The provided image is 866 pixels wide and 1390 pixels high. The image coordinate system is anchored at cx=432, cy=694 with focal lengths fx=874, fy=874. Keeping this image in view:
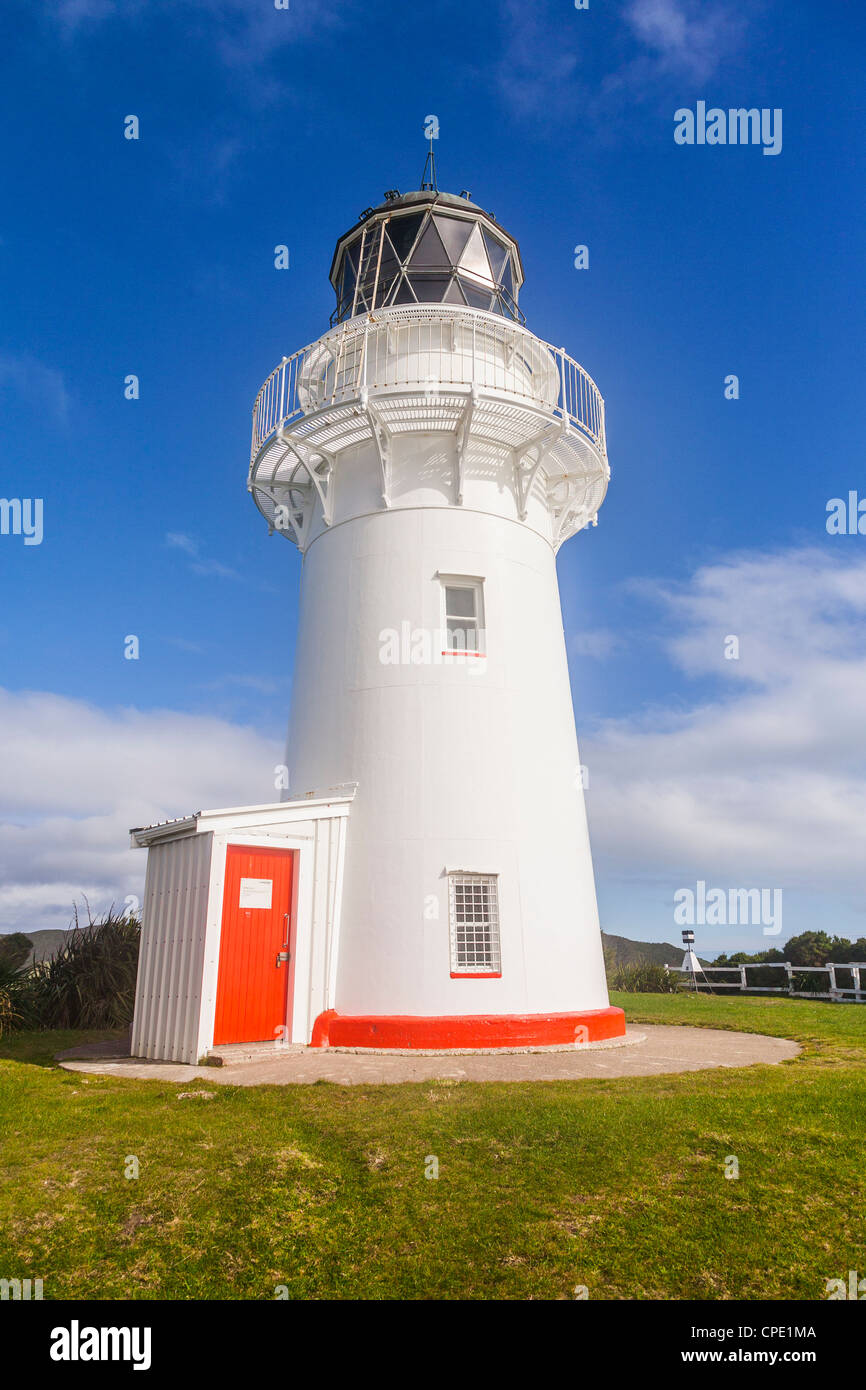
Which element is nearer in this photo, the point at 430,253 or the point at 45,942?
the point at 430,253

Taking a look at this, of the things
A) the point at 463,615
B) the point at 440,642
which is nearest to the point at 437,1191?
the point at 440,642

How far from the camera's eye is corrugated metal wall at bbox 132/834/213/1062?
39.5 feet

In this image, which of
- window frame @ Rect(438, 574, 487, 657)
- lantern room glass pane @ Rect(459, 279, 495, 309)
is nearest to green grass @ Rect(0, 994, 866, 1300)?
window frame @ Rect(438, 574, 487, 657)

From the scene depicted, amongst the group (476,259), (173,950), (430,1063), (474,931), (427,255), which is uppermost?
(476,259)

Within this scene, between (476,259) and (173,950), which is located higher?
(476,259)

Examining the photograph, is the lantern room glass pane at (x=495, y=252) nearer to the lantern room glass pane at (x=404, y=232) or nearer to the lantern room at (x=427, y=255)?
the lantern room at (x=427, y=255)

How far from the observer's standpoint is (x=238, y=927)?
Result: 12.5 metres

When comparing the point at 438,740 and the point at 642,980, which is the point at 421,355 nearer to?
the point at 438,740

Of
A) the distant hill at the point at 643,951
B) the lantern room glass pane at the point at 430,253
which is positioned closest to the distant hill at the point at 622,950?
the distant hill at the point at 643,951

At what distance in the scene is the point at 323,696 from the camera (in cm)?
1545

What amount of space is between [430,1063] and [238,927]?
10.9ft
